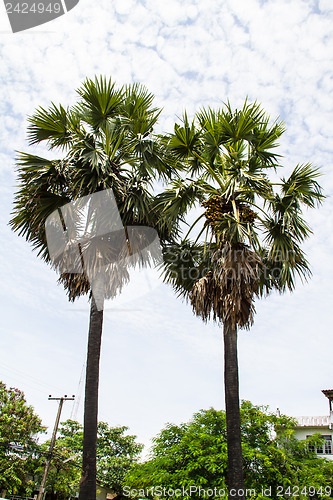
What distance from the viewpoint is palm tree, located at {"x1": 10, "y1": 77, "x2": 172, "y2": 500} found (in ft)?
28.6

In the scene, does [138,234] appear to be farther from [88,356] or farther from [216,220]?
[88,356]

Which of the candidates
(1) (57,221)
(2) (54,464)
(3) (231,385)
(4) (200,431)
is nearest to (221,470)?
(4) (200,431)

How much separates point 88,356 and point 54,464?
23.3 meters

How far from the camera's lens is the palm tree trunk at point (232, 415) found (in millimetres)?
6633

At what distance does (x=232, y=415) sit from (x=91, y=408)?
103 inches

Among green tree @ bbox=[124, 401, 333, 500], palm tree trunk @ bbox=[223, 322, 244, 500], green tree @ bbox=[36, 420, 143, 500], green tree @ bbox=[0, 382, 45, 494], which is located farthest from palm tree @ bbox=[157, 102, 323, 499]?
green tree @ bbox=[36, 420, 143, 500]

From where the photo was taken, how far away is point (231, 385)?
7383 millimetres

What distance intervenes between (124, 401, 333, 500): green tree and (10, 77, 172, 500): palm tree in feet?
32.0

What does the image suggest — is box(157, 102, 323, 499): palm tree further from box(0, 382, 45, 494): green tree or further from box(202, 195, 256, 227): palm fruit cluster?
box(0, 382, 45, 494): green tree

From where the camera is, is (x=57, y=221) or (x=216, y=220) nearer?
(x=216, y=220)

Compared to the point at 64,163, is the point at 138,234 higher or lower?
lower

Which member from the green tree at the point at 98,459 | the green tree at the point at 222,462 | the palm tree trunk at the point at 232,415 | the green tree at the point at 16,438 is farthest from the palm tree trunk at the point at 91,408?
the green tree at the point at 98,459

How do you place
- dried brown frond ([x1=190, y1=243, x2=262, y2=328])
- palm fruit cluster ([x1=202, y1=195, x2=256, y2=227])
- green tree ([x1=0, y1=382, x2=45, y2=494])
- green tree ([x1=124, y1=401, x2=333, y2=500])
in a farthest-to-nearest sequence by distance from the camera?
green tree ([x1=0, y1=382, x2=45, y2=494])
green tree ([x1=124, y1=401, x2=333, y2=500])
palm fruit cluster ([x1=202, y1=195, x2=256, y2=227])
dried brown frond ([x1=190, y1=243, x2=262, y2=328])

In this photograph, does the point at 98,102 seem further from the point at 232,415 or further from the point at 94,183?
the point at 232,415
